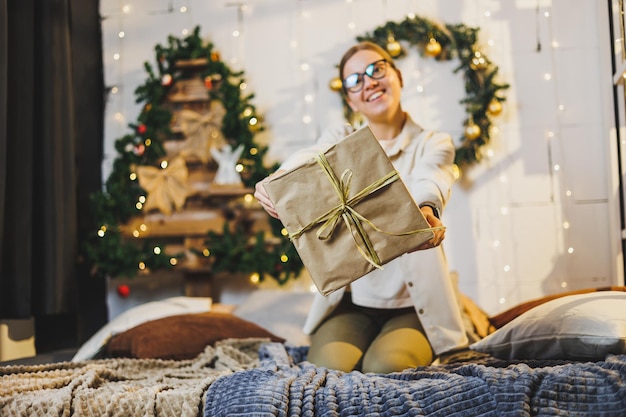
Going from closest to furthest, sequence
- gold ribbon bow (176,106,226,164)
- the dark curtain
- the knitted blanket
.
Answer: the knitted blanket → the dark curtain → gold ribbon bow (176,106,226,164)

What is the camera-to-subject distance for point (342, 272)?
1.46 meters

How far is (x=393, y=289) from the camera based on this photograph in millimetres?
1936

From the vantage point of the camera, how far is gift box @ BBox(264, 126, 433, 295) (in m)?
1.43

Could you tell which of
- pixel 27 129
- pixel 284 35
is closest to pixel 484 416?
pixel 27 129

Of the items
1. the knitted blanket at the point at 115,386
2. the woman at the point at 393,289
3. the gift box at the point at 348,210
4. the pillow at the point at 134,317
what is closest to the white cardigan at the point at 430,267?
the woman at the point at 393,289

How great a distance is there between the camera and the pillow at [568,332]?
1.47 m

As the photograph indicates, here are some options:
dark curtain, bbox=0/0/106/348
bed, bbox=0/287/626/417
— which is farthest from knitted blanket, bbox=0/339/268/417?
dark curtain, bbox=0/0/106/348

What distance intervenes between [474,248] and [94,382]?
1823 millimetres

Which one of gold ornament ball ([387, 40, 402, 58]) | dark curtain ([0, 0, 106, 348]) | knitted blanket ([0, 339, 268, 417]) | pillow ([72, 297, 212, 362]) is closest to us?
knitted blanket ([0, 339, 268, 417])

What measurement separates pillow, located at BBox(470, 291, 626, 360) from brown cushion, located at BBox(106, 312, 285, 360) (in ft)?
2.88

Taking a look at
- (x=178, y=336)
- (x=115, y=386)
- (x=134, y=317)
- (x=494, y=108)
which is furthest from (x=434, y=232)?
(x=494, y=108)

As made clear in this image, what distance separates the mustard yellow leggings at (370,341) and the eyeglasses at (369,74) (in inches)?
28.0

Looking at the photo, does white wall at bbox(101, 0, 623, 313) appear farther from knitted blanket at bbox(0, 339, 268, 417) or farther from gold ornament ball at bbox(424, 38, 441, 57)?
knitted blanket at bbox(0, 339, 268, 417)

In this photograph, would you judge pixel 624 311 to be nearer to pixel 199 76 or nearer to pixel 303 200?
pixel 303 200
